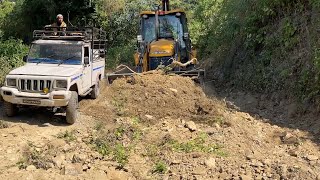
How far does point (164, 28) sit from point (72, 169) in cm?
769

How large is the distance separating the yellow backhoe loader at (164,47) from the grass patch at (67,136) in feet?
13.1

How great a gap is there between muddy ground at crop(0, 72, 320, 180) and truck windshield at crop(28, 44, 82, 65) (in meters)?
1.24

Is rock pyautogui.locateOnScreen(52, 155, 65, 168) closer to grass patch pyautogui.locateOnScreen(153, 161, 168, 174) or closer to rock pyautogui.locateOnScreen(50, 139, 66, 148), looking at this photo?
rock pyautogui.locateOnScreen(50, 139, 66, 148)

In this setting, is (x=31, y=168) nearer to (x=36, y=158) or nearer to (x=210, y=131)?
(x=36, y=158)

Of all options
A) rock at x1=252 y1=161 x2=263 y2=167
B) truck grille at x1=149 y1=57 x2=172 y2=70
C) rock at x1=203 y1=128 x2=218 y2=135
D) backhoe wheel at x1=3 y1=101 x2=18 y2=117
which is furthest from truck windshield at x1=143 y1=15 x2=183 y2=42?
rock at x1=252 y1=161 x2=263 y2=167

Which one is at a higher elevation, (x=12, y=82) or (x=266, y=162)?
(x=12, y=82)

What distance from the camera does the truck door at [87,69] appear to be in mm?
10062

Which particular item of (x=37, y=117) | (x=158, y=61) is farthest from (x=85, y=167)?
(x=158, y=61)

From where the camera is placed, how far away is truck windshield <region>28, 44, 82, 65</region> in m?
9.98

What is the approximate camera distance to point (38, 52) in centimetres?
1017

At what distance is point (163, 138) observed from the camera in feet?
25.3

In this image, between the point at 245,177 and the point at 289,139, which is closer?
the point at 245,177

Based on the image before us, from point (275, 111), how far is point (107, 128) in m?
3.99

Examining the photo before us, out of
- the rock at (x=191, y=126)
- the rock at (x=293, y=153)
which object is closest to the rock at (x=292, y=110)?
the rock at (x=293, y=153)
